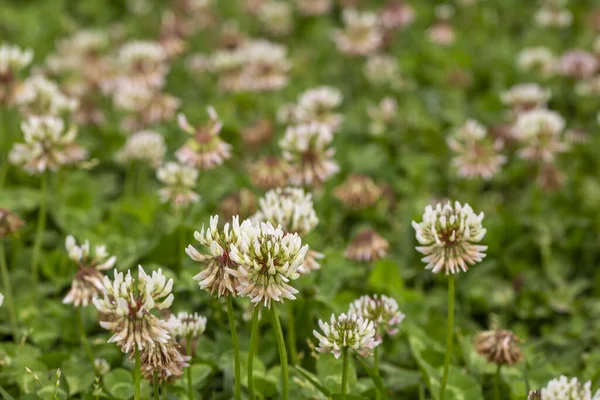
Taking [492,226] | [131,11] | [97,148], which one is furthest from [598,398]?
[131,11]

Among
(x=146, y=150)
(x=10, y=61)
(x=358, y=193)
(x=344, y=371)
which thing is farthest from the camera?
(x=146, y=150)

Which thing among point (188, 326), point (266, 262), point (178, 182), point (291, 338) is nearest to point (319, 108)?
point (178, 182)

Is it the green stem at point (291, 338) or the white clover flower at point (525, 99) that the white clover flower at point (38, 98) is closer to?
the green stem at point (291, 338)

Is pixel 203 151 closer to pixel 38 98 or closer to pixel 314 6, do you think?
pixel 38 98

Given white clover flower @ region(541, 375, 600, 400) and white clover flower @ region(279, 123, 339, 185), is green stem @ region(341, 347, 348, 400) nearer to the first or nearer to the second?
white clover flower @ region(541, 375, 600, 400)

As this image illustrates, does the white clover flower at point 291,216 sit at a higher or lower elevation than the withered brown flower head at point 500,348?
higher

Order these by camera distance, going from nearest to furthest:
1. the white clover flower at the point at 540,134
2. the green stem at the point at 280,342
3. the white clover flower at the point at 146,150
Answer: the green stem at the point at 280,342 → the white clover flower at the point at 540,134 → the white clover flower at the point at 146,150

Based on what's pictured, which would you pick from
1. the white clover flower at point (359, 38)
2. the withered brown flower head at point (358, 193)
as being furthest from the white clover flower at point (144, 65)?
the withered brown flower head at point (358, 193)
